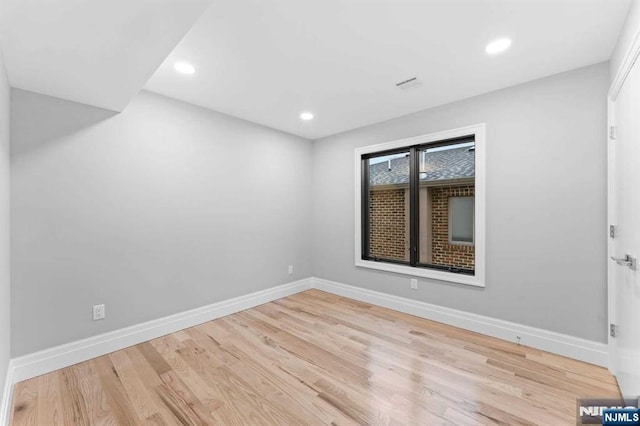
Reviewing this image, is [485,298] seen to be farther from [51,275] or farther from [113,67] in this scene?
[51,275]

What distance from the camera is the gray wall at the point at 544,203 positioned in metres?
2.24

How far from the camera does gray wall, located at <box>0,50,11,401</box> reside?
1686 mm

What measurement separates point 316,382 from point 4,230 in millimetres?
2362

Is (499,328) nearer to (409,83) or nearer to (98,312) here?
(409,83)

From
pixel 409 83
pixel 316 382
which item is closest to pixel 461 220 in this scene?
pixel 409 83

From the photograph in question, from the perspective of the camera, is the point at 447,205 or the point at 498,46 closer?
the point at 498,46

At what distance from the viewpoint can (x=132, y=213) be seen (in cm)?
260

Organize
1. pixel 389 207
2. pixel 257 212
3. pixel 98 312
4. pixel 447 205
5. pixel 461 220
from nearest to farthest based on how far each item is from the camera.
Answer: pixel 98 312, pixel 461 220, pixel 447 205, pixel 257 212, pixel 389 207

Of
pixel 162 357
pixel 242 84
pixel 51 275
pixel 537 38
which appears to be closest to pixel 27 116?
pixel 51 275

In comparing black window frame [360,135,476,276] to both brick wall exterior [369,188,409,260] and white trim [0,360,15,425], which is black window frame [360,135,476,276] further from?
white trim [0,360,15,425]

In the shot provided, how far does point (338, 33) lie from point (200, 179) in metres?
2.12

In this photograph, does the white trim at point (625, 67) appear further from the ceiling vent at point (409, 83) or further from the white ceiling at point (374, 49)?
the ceiling vent at point (409, 83)
